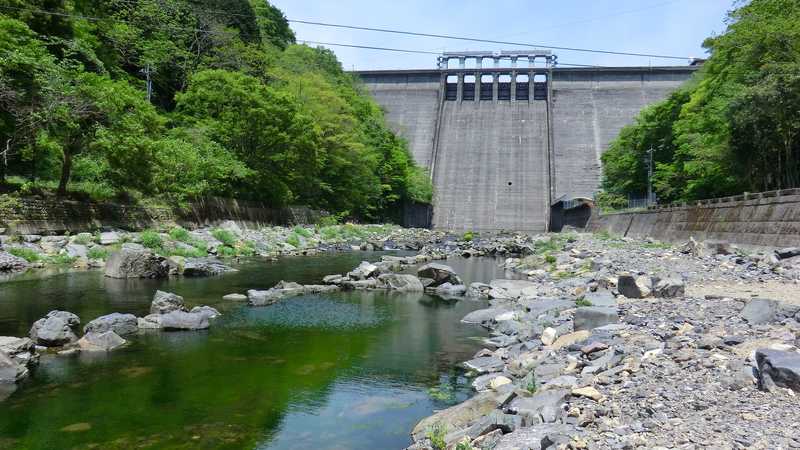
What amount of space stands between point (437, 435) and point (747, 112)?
24.2m

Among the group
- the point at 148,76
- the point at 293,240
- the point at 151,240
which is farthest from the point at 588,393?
the point at 148,76

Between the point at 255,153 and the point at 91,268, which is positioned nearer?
the point at 91,268

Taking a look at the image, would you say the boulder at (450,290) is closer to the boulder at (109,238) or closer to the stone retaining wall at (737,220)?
the stone retaining wall at (737,220)

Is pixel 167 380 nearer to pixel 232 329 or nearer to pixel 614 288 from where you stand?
pixel 232 329

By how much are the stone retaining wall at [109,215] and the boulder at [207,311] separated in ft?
37.2

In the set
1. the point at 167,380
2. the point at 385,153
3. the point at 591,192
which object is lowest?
the point at 167,380

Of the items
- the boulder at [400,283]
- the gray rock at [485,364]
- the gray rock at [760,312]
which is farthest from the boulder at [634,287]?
the boulder at [400,283]

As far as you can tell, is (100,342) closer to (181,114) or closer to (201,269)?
(201,269)

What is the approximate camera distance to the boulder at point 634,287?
10.9 meters

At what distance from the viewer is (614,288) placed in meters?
12.3

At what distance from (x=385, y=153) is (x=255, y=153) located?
2619cm

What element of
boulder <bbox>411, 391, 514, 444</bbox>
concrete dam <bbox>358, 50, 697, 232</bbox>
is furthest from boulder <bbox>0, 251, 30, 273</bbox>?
concrete dam <bbox>358, 50, 697, 232</bbox>

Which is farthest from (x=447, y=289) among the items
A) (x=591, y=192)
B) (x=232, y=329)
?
(x=591, y=192)

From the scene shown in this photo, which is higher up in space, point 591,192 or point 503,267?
point 591,192
